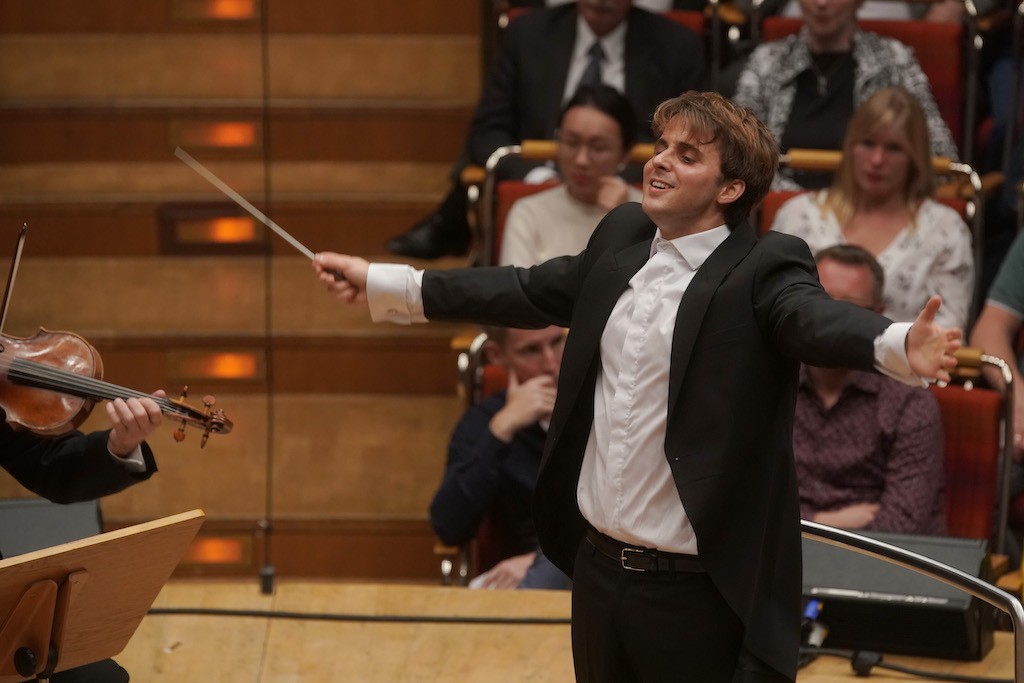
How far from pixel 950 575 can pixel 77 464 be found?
35.6 inches

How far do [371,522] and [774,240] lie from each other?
1.56 meters

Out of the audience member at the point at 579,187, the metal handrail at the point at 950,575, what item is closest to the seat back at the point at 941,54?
the audience member at the point at 579,187

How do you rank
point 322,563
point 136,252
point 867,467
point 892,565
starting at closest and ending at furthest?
point 892,565 < point 867,467 < point 322,563 < point 136,252

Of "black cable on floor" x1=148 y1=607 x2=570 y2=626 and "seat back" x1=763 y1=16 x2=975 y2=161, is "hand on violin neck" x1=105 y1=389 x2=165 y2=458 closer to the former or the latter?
"black cable on floor" x1=148 y1=607 x2=570 y2=626

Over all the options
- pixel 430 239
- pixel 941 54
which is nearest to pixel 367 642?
pixel 430 239

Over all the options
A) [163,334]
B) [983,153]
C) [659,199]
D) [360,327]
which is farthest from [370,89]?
[659,199]

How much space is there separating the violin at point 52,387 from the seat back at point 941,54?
189cm

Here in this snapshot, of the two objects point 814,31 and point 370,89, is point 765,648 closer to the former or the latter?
point 814,31

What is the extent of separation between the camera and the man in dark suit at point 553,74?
9.46 feet

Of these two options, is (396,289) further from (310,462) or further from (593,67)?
(593,67)

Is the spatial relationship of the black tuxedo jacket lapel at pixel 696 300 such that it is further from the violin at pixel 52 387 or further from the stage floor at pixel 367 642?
the stage floor at pixel 367 642

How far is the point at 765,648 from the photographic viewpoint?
1292mm

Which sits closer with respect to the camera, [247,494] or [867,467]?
[867,467]

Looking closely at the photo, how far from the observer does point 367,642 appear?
1.92 meters
